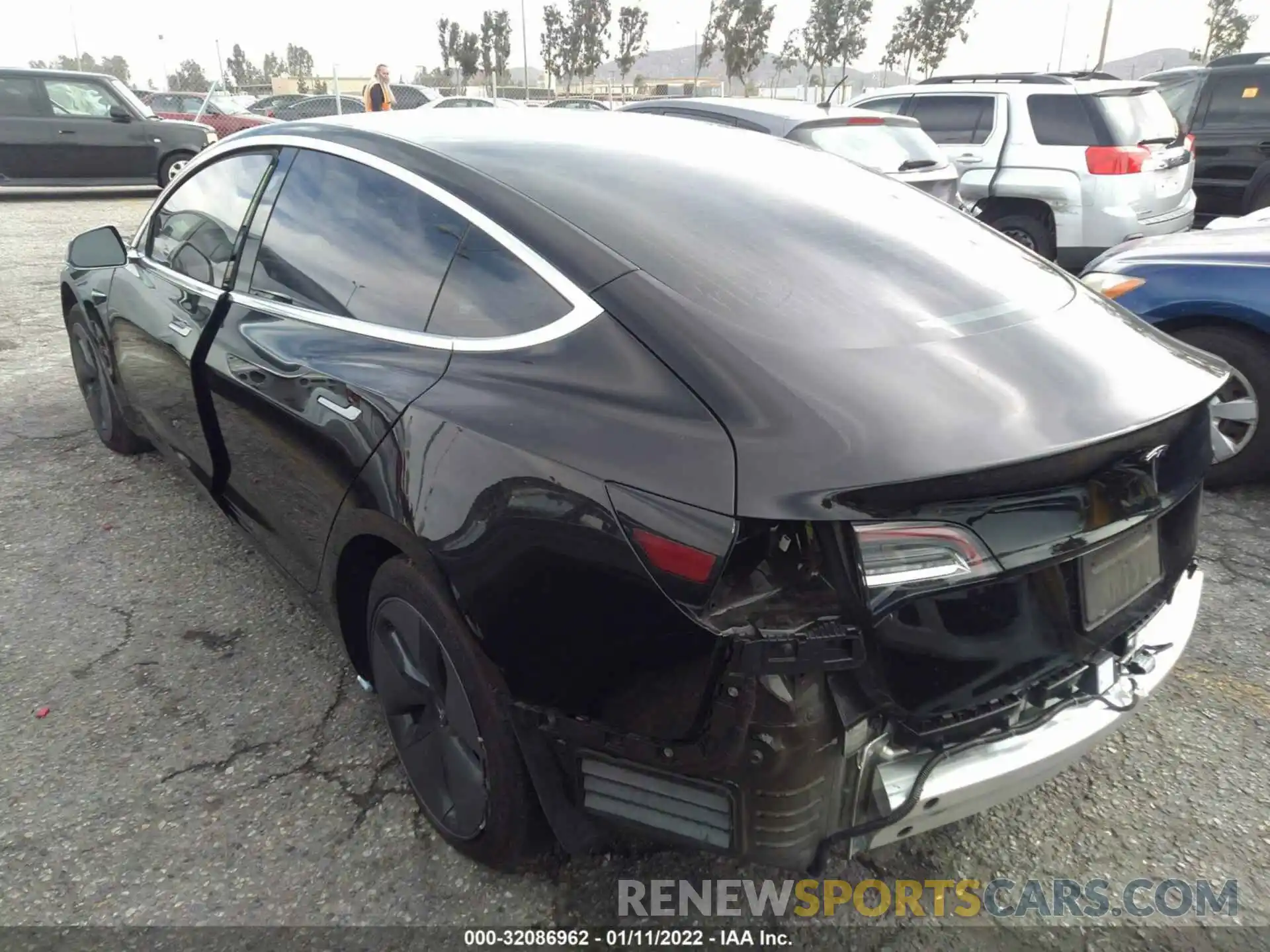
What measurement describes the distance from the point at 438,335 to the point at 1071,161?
6.96 metres

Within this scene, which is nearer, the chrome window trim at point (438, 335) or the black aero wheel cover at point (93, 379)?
the chrome window trim at point (438, 335)

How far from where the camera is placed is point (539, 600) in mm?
1679

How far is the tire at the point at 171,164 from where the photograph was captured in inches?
537

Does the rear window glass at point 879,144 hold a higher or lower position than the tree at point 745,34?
lower

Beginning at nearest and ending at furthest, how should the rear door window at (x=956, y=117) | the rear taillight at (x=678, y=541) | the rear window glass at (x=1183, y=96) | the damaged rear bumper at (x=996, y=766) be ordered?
1. the rear taillight at (x=678, y=541)
2. the damaged rear bumper at (x=996, y=766)
3. the rear door window at (x=956, y=117)
4. the rear window glass at (x=1183, y=96)

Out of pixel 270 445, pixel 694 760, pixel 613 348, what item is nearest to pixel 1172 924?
pixel 694 760

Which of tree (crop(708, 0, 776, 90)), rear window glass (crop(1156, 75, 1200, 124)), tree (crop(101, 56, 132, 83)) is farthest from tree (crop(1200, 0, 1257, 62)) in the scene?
tree (crop(101, 56, 132, 83))

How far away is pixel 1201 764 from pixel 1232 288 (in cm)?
224

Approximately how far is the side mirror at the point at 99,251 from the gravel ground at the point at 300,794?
1117 millimetres

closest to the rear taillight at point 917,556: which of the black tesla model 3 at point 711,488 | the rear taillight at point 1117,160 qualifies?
the black tesla model 3 at point 711,488

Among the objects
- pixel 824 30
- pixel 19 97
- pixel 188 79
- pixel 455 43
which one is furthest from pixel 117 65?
pixel 19 97

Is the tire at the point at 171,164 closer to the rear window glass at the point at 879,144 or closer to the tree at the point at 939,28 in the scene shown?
the rear window glass at the point at 879,144

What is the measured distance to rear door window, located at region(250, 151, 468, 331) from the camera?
6.97ft

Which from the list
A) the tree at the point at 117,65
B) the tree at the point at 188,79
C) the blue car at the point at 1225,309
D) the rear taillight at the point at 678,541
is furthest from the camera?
the tree at the point at 117,65
